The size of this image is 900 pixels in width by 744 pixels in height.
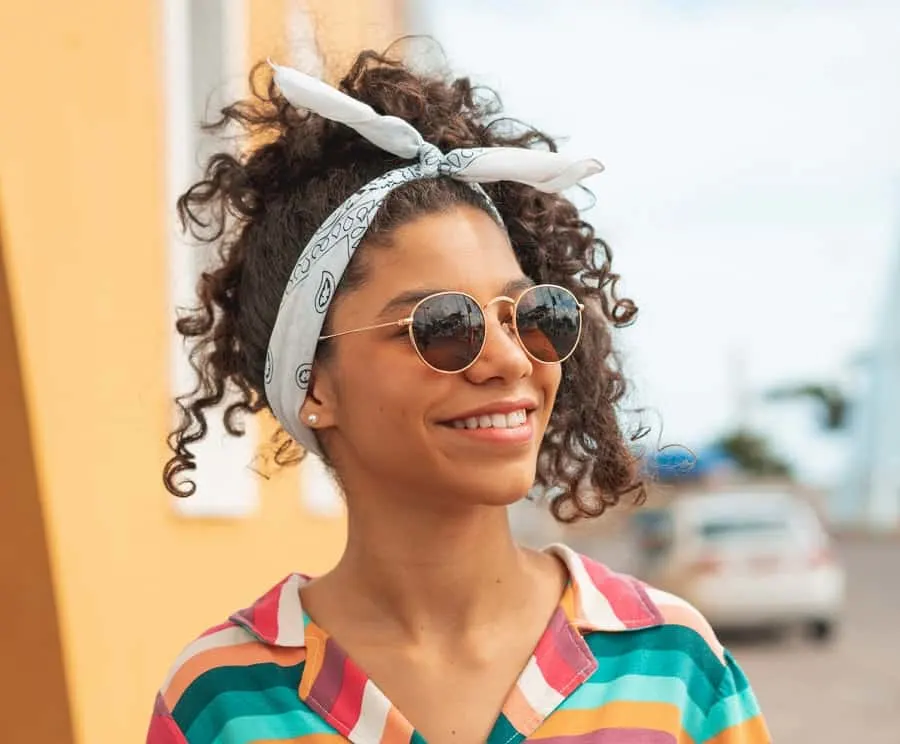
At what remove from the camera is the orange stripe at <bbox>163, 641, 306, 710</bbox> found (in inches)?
87.7

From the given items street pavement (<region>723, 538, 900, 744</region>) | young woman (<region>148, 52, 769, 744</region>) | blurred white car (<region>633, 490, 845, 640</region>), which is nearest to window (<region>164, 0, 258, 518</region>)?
young woman (<region>148, 52, 769, 744</region>)

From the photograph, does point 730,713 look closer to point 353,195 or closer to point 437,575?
point 437,575

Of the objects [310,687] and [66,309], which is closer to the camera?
[310,687]

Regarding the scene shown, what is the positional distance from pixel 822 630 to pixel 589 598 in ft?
42.5

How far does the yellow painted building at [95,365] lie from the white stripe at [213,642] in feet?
3.78

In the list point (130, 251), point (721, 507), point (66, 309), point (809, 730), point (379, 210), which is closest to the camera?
point (379, 210)

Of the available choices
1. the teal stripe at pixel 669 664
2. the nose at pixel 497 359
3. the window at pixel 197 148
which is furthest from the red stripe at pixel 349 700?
the window at pixel 197 148

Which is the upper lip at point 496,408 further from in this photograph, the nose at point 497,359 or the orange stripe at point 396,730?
the orange stripe at point 396,730

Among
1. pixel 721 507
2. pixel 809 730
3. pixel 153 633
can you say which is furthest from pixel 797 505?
pixel 153 633

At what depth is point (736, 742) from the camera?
2.15m

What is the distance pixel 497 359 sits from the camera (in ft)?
7.06

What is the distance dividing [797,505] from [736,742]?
1373cm

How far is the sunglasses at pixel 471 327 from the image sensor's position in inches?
83.9

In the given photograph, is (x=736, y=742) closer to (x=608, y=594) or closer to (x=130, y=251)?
(x=608, y=594)
